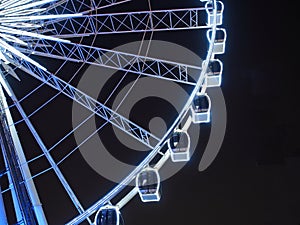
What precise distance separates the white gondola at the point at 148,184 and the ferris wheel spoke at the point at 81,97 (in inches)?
73.9

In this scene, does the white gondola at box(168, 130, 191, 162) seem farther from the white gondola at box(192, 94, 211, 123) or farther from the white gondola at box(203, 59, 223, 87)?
the white gondola at box(203, 59, 223, 87)

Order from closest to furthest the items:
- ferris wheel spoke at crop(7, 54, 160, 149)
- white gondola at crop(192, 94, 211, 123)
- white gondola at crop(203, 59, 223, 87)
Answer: white gondola at crop(192, 94, 211, 123) → white gondola at crop(203, 59, 223, 87) → ferris wheel spoke at crop(7, 54, 160, 149)

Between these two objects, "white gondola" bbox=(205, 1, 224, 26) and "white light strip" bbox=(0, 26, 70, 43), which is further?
"white gondola" bbox=(205, 1, 224, 26)

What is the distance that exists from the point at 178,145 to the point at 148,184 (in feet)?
2.76

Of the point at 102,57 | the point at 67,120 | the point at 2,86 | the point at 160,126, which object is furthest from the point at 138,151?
the point at 2,86

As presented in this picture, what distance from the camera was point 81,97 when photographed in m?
12.5

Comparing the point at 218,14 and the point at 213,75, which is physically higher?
the point at 218,14

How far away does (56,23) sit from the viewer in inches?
500

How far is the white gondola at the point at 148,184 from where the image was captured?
10.1 meters

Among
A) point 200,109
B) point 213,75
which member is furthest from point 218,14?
point 200,109

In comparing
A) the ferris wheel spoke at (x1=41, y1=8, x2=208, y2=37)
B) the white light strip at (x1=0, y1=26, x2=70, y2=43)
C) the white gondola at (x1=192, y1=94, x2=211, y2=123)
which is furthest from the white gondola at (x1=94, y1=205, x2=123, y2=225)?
the ferris wheel spoke at (x1=41, y1=8, x2=208, y2=37)

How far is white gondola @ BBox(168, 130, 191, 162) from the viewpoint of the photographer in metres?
10.3

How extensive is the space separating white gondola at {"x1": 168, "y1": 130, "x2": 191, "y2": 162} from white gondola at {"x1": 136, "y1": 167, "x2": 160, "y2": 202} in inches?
17.9

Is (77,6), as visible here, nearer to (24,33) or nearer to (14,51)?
(24,33)
